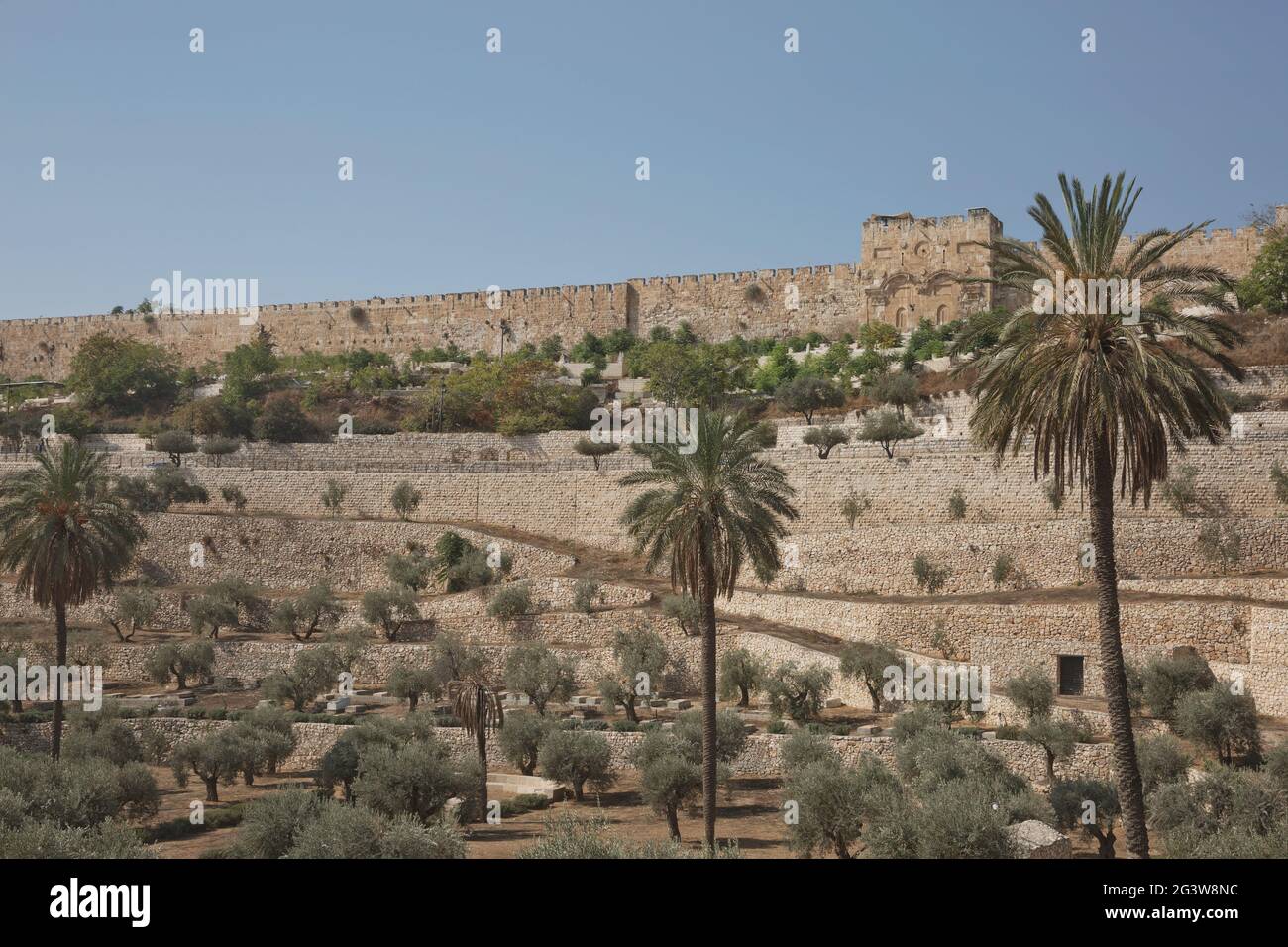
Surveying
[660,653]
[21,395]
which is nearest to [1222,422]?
[660,653]

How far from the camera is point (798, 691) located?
25.5 m

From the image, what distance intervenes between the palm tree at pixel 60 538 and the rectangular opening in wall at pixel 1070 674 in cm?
1790

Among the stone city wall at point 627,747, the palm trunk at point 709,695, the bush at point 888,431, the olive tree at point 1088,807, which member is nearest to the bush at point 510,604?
the stone city wall at point 627,747

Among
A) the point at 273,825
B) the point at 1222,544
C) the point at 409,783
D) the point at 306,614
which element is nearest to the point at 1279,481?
the point at 1222,544

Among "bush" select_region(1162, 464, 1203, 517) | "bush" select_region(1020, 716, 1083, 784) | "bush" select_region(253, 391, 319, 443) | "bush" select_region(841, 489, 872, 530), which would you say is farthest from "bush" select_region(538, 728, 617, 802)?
"bush" select_region(253, 391, 319, 443)

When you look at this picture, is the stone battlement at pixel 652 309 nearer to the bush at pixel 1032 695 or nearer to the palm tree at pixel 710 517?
the bush at pixel 1032 695

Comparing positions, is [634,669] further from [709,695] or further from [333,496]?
[333,496]

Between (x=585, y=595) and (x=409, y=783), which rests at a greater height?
(x=585, y=595)

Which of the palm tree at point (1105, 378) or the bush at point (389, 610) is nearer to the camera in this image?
the palm tree at point (1105, 378)

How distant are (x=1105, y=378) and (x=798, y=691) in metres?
13.8

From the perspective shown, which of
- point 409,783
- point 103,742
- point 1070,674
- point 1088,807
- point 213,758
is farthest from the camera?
point 1070,674

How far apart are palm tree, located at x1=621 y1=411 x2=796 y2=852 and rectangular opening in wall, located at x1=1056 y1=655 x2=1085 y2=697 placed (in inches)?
384

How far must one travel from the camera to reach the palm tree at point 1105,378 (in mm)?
12875
